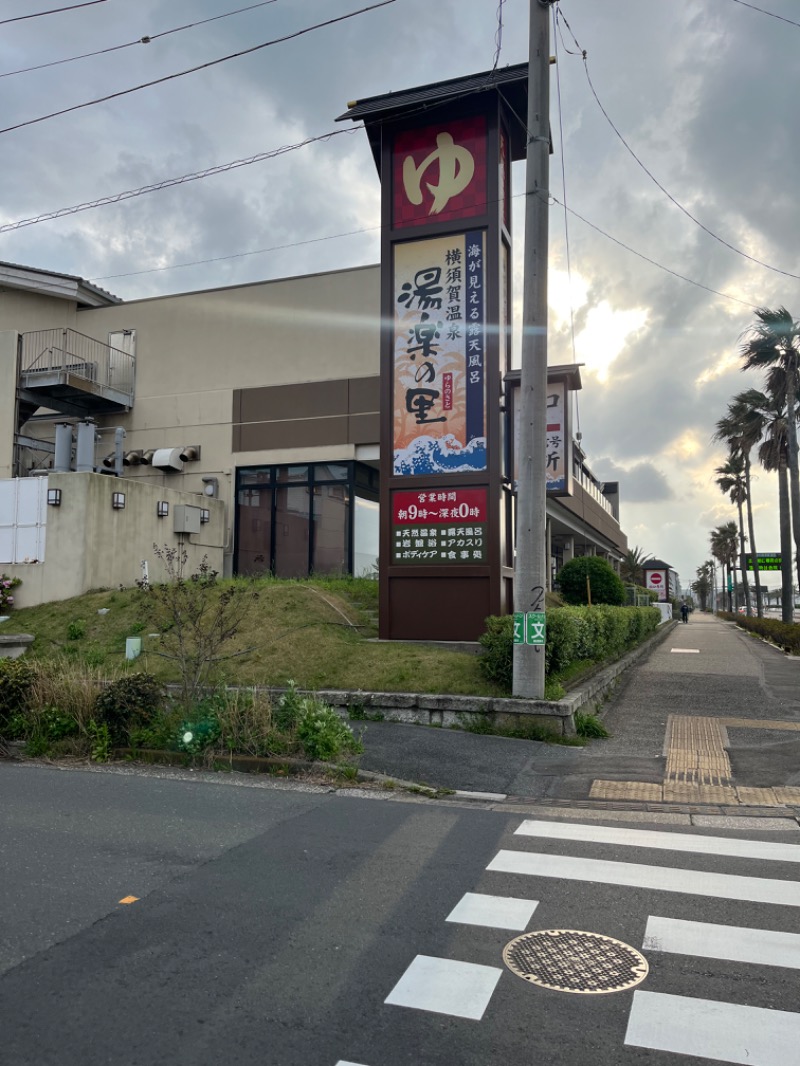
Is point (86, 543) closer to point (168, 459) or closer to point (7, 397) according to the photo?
point (168, 459)

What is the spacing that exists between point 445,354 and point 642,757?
788 cm

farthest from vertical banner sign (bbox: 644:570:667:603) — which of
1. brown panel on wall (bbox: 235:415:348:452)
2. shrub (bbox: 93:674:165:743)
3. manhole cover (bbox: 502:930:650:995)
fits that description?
manhole cover (bbox: 502:930:650:995)

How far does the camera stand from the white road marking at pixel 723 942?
3908 mm

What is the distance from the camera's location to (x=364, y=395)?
21.9 meters

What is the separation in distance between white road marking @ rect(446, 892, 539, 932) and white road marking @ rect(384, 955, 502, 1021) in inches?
20.5

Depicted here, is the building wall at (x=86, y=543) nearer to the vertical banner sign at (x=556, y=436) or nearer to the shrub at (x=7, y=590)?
the shrub at (x=7, y=590)

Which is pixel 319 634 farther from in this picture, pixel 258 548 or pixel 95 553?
pixel 258 548

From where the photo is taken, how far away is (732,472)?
66.7 metres

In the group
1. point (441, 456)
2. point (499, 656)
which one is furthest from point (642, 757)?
point (441, 456)

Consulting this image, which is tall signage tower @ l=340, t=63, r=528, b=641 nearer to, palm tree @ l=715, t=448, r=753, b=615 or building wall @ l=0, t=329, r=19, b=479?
building wall @ l=0, t=329, r=19, b=479

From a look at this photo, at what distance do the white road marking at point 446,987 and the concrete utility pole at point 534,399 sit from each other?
6662 mm

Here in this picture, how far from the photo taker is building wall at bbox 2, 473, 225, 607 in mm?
17875

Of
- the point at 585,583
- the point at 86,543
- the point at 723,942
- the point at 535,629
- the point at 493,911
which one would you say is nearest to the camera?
the point at 723,942

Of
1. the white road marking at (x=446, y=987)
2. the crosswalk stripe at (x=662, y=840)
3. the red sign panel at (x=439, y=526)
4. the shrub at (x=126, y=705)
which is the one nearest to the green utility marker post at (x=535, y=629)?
the red sign panel at (x=439, y=526)
